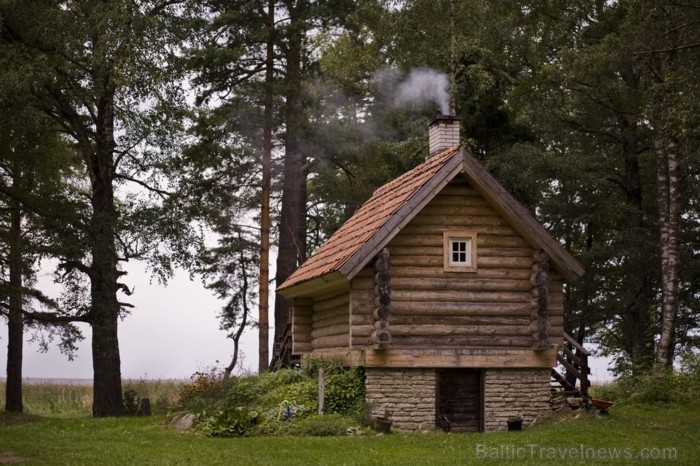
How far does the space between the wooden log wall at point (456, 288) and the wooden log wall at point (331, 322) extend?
4.62 feet

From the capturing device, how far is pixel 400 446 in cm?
2064

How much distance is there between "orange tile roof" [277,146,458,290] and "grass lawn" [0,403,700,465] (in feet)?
16.0

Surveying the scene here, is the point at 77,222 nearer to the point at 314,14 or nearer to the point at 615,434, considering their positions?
the point at 314,14

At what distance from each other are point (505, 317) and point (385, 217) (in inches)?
153

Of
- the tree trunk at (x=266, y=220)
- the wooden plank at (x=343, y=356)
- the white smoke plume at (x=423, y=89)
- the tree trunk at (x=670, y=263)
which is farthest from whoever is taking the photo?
the tree trunk at (x=266, y=220)

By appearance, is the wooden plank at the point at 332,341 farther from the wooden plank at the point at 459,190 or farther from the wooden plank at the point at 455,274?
the wooden plank at the point at 459,190

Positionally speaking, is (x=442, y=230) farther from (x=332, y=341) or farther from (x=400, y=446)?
(x=400, y=446)

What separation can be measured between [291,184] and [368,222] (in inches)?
526

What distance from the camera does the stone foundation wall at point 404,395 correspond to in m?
24.6

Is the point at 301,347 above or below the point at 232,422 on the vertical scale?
above

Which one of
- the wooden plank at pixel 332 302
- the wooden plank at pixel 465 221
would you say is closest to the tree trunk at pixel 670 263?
the wooden plank at pixel 465 221

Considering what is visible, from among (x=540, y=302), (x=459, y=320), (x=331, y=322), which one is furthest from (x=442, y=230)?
(x=331, y=322)

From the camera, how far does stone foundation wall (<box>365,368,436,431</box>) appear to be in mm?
24641

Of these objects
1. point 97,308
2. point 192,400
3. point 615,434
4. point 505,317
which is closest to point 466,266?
point 505,317
